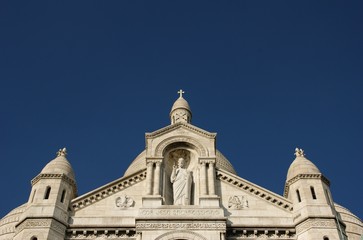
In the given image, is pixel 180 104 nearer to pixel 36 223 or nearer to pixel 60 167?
pixel 60 167

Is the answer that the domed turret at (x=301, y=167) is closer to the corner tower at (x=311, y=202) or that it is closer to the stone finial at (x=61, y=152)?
the corner tower at (x=311, y=202)

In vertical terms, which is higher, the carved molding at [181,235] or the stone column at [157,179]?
the stone column at [157,179]

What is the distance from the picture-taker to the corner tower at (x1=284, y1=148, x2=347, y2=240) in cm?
2175

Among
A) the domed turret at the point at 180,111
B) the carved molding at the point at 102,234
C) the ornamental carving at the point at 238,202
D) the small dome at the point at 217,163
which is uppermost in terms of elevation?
the domed turret at the point at 180,111

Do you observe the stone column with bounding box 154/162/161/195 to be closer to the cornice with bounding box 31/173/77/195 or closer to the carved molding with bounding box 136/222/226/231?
the carved molding with bounding box 136/222/226/231

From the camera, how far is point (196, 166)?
25.4m

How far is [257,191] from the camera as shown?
24.1 meters

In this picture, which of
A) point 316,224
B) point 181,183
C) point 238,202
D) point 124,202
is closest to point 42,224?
point 124,202

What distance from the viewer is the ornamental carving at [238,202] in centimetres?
2348

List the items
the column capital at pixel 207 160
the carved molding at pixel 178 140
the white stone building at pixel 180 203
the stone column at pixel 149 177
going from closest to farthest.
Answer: the white stone building at pixel 180 203 < the stone column at pixel 149 177 < the column capital at pixel 207 160 < the carved molding at pixel 178 140

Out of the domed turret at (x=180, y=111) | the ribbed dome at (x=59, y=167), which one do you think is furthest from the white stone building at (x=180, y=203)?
the domed turret at (x=180, y=111)

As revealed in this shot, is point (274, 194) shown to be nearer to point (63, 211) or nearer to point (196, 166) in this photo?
point (196, 166)

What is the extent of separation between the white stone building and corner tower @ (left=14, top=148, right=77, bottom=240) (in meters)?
0.04

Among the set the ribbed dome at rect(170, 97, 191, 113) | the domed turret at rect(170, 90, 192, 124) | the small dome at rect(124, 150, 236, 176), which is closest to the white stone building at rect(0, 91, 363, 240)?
the domed turret at rect(170, 90, 192, 124)
